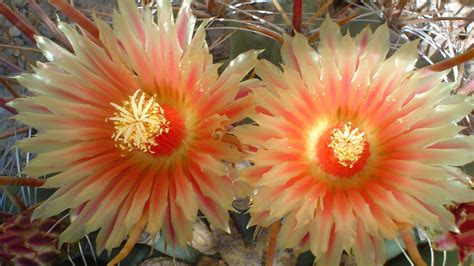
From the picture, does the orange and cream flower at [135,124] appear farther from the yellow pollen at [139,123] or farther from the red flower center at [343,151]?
the red flower center at [343,151]

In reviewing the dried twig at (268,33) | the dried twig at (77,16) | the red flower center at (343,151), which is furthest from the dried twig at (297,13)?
the dried twig at (77,16)

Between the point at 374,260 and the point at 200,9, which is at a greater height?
the point at 200,9

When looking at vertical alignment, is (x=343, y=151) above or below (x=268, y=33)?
below

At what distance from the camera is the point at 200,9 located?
1.02m

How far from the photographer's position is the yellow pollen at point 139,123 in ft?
2.40

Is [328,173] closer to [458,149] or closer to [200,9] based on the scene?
[458,149]

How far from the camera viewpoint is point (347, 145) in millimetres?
736

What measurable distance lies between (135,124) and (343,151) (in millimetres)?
242

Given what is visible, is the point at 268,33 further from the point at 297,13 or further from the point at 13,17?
the point at 13,17

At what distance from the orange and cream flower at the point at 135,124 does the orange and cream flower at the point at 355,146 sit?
42mm

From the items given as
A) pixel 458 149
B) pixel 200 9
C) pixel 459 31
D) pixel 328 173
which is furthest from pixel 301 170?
pixel 459 31

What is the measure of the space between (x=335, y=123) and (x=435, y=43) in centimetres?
36

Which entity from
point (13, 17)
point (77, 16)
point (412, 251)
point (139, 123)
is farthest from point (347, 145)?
point (13, 17)

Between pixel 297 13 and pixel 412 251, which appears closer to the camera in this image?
pixel 412 251
